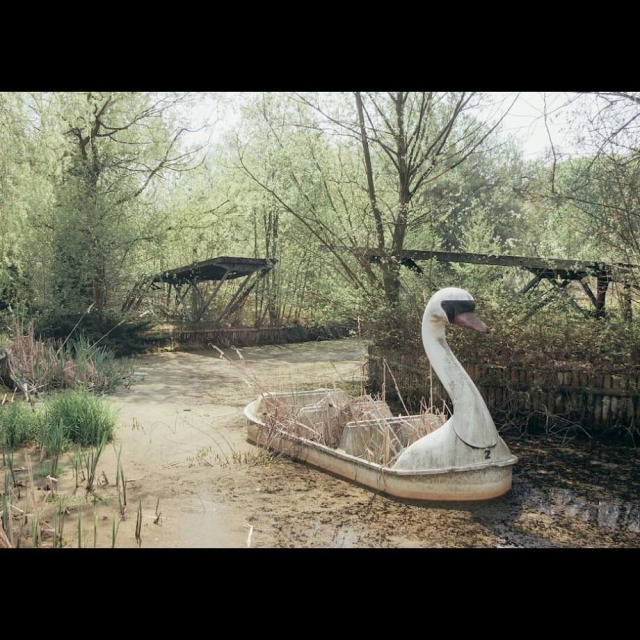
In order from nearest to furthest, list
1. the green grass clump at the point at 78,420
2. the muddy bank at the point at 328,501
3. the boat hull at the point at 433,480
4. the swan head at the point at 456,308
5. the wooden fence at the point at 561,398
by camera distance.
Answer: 1. the muddy bank at the point at 328,501
2. the boat hull at the point at 433,480
3. the swan head at the point at 456,308
4. the green grass clump at the point at 78,420
5. the wooden fence at the point at 561,398

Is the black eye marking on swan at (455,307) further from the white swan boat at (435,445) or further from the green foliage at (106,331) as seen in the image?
the green foliage at (106,331)

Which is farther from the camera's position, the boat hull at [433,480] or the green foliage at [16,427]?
the green foliage at [16,427]

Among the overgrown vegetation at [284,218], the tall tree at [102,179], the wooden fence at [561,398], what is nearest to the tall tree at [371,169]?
the overgrown vegetation at [284,218]

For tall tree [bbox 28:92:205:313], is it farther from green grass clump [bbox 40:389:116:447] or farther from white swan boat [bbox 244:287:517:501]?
white swan boat [bbox 244:287:517:501]

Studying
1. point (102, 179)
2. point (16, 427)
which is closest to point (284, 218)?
point (102, 179)

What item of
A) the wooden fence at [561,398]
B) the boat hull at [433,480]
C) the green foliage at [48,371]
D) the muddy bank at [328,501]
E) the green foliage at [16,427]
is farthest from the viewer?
the green foliage at [48,371]

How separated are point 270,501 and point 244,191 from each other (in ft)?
46.8

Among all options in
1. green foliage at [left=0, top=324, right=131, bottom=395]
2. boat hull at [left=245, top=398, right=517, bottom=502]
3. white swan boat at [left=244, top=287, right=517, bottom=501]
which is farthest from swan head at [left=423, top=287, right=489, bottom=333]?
green foliage at [left=0, top=324, right=131, bottom=395]

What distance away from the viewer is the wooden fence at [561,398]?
7367 millimetres

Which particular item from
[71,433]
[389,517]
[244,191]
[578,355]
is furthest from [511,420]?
[244,191]

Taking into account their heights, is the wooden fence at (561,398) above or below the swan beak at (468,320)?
below

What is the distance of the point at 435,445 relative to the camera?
16.5 ft

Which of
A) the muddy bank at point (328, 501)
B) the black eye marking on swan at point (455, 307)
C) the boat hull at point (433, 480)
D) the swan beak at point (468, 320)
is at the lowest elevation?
the muddy bank at point (328, 501)

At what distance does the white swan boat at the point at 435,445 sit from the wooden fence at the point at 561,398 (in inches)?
46.6
